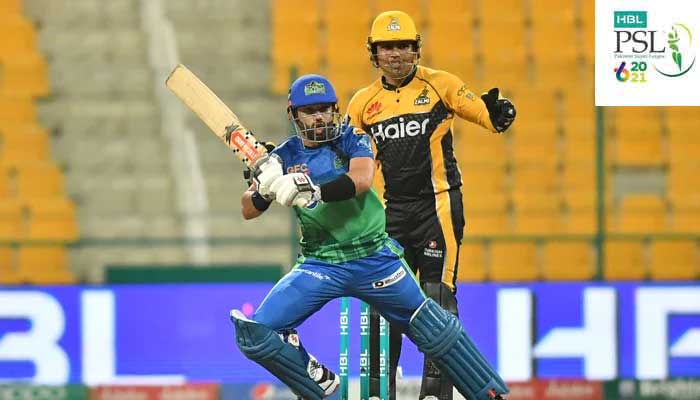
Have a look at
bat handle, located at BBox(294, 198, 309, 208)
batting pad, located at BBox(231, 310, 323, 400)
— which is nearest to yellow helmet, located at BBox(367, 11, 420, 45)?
bat handle, located at BBox(294, 198, 309, 208)

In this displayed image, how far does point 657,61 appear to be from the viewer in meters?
6.32

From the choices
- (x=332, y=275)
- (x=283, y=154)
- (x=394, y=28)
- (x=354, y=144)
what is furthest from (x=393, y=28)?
(x=332, y=275)

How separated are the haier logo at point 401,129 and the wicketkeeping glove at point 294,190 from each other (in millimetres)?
998

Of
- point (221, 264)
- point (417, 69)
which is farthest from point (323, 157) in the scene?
point (221, 264)

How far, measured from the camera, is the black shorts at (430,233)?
605cm

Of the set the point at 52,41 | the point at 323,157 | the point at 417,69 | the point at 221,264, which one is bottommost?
the point at 221,264

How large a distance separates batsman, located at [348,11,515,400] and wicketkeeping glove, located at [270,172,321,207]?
102 centimetres

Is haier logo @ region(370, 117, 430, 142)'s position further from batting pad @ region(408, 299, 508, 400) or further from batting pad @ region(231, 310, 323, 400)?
batting pad @ region(231, 310, 323, 400)

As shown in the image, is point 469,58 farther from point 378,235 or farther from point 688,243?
point 378,235

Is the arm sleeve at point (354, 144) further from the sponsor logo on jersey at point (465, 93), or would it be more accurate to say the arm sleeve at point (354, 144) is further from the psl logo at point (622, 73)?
the psl logo at point (622, 73)

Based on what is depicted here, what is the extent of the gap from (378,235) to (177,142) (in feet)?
16.8

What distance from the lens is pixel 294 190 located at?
5043 mm

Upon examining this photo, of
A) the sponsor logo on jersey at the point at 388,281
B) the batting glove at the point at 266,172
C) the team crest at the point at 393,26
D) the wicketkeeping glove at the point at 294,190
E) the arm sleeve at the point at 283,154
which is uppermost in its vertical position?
the team crest at the point at 393,26

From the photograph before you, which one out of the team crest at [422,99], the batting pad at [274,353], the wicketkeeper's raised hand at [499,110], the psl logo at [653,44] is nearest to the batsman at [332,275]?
the batting pad at [274,353]
